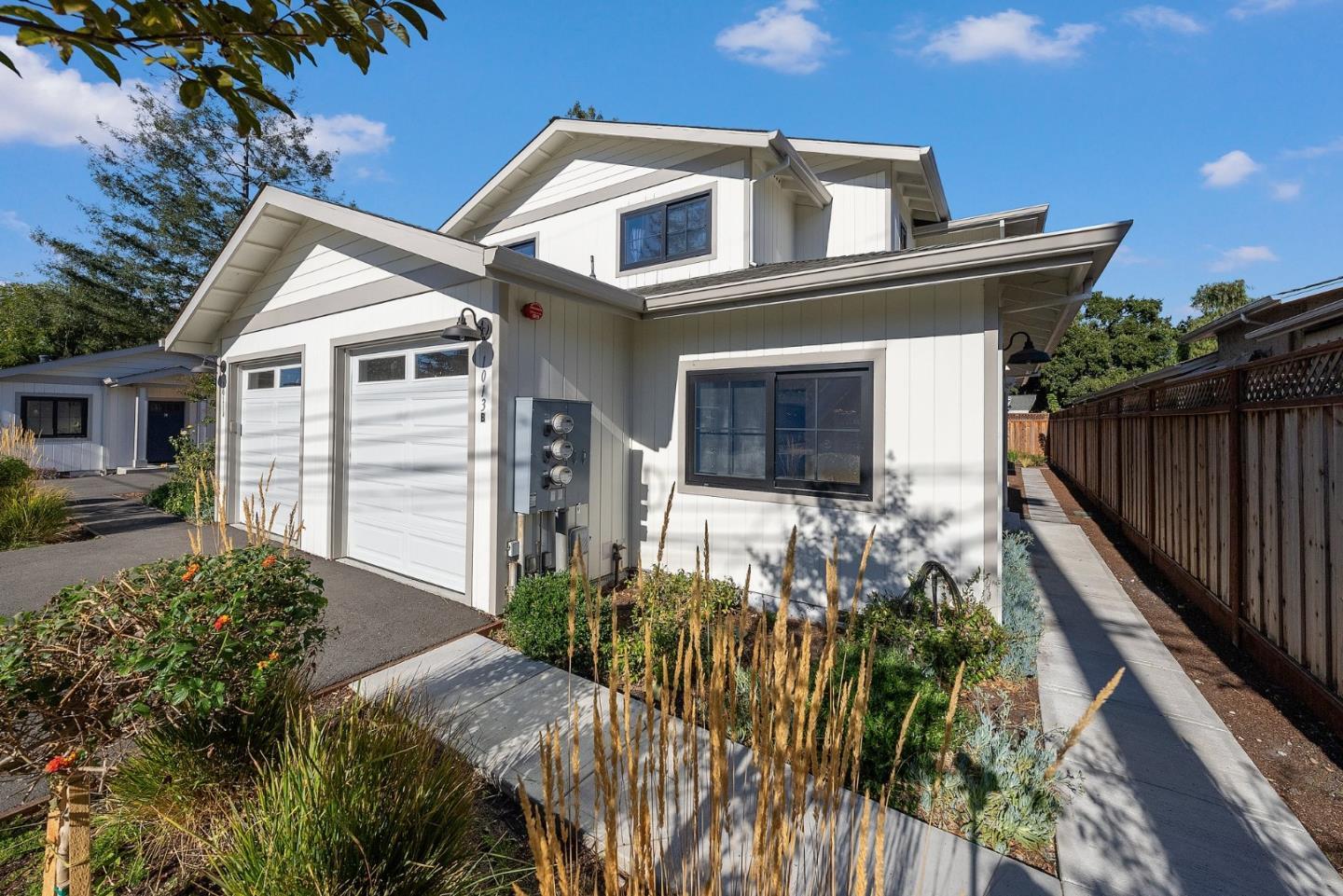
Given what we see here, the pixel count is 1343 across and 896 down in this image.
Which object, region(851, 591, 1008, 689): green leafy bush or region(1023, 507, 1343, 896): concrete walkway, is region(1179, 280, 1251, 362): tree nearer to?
region(1023, 507, 1343, 896): concrete walkway

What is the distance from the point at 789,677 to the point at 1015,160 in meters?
11.4

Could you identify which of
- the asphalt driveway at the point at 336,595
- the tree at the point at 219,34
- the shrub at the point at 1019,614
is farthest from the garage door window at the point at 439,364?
the shrub at the point at 1019,614

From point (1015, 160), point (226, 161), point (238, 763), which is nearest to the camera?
point (238, 763)

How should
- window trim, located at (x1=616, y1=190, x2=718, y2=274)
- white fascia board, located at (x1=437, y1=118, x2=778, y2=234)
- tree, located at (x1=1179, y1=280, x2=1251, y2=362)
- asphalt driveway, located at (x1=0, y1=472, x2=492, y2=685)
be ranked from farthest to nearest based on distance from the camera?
1. tree, located at (x1=1179, y1=280, x2=1251, y2=362)
2. window trim, located at (x1=616, y1=190, x2=718, y2=274)
3. white fascia board, located at (x1=437, y1=118, x2=778, y2=234)
4. asphalt driveway, located at (x1=0, y1=472, x2=492, y2=685)

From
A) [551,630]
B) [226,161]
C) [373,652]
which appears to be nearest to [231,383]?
[373,652]

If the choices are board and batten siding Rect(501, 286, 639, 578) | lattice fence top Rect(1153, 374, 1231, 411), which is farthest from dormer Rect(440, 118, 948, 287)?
lattice fence top Rect(1153, 374, 1231, 411)

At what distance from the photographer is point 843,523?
5031 mm

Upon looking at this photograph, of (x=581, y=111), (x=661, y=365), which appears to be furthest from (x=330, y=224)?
(x=581, y=111)

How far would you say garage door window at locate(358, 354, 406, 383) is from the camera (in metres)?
5.96

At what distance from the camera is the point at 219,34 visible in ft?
4.62

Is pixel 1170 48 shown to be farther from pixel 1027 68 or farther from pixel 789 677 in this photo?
pixel 789 677

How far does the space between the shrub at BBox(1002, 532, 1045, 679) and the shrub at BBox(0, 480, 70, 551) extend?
11049mm

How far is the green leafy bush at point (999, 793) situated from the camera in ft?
7.91

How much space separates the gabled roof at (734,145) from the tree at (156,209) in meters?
15.9
